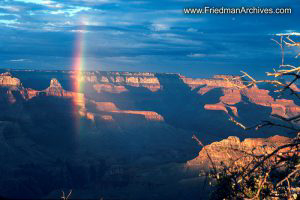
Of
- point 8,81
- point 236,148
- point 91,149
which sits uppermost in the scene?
point 8,81

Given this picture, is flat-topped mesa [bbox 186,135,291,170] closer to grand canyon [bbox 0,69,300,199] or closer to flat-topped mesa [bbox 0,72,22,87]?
grand canyon [bbox 0,69,300,199]

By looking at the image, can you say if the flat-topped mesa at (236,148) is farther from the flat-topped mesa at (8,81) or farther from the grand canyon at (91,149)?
the flat-topped mesa at (8,81)

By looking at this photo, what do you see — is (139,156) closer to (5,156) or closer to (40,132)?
(40,132)

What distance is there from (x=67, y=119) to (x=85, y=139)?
35.1 ft

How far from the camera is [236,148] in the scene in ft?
21.0

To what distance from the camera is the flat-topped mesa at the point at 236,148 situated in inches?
261

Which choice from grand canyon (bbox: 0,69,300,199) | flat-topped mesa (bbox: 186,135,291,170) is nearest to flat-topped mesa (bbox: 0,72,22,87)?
grand canyon (bbox: 0,69,300,199)

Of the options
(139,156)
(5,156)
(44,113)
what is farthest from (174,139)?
(5,156)

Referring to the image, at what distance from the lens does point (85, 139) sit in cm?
14300

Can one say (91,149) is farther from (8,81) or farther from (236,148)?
(236,148)

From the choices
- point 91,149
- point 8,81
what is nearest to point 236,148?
point 91,149

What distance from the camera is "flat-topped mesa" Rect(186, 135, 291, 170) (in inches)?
261

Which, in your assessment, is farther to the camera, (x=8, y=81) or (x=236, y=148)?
(x=8, y=81)

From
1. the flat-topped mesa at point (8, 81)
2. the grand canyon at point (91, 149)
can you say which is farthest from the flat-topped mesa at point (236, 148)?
the flat-topped mesa at point (8, 81)
